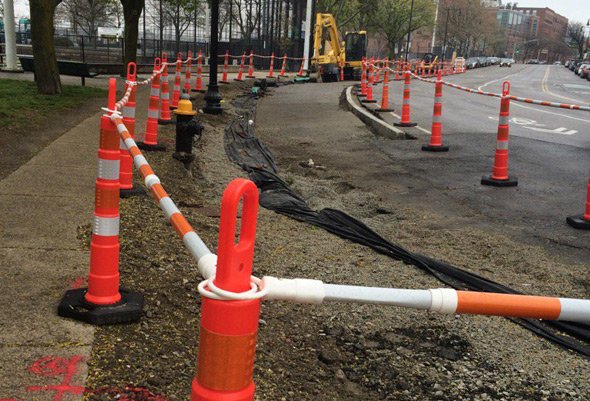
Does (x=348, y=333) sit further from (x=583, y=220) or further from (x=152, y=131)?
(x=152, y=131)

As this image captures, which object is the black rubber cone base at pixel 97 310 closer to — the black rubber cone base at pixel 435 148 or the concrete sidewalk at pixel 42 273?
the concrete sidewalk at pixel 42 273

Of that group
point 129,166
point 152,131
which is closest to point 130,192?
point 129,166

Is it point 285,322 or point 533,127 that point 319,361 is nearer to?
point 285,322

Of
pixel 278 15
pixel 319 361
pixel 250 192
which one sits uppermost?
pixel 278 15

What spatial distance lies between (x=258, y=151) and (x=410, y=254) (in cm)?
623

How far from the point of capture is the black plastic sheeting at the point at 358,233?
4238 millimetres

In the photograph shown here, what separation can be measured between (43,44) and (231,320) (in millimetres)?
15328

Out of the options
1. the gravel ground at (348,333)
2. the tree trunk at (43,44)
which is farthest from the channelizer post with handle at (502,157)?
the tree trunk at (43,44)

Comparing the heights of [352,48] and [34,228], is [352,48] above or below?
above

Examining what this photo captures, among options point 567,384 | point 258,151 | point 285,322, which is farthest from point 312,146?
point 567,384

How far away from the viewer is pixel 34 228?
208 inches

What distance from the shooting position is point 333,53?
120 ft

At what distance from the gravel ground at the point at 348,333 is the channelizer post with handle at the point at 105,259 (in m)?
0.10

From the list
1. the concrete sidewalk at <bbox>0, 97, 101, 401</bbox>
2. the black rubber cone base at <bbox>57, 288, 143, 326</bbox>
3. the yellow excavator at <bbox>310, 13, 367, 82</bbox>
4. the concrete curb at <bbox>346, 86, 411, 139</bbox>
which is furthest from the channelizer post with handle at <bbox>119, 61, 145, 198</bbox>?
the yellow excavator at <bbox>310, 13, 367, 82</bbox>
